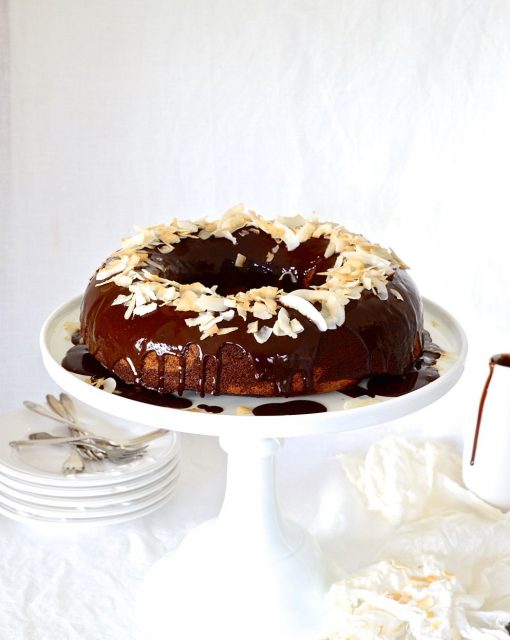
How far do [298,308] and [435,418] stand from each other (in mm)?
764

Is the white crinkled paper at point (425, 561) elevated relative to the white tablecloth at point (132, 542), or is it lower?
elevated

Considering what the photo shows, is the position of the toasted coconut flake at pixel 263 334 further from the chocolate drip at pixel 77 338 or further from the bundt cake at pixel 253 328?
the chocolate drip at pixel 77 338

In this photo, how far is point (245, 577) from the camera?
1.41m

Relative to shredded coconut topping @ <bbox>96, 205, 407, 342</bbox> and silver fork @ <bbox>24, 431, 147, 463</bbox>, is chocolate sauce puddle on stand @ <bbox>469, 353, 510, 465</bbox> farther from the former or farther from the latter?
silver fork @ <bbox>24, 431, 147, 463</bbox>

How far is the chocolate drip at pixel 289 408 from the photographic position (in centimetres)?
118

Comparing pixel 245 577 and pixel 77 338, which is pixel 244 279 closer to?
pixel 77 338

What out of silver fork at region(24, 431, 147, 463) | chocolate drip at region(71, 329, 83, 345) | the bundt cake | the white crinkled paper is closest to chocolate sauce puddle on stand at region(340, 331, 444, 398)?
the bundt cake

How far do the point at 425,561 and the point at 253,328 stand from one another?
1.36 feet

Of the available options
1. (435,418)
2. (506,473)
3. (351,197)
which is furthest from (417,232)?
(506,473)

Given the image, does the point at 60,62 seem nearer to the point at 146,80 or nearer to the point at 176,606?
the point at 146,80

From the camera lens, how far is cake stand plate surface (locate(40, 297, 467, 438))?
115 centimetres

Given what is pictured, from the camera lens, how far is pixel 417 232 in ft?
6.61

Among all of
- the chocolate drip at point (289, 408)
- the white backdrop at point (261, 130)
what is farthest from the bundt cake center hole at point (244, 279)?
the white backdrop at point (261, 130)

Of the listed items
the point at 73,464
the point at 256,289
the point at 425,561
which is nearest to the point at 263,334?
the point at 256,289
